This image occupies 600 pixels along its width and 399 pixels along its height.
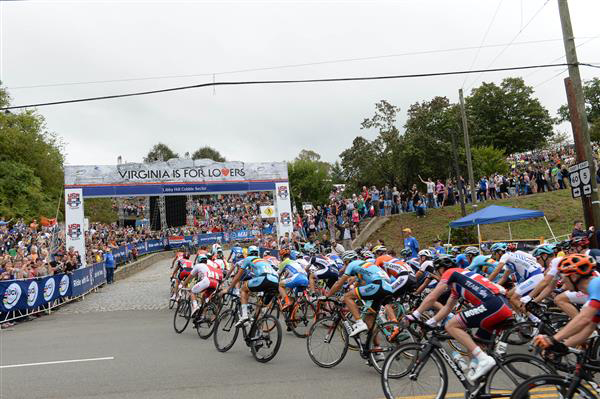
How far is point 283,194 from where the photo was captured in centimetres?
2542

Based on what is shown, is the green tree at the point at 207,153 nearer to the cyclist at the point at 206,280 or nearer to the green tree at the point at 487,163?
the green tree at the point at 487,163

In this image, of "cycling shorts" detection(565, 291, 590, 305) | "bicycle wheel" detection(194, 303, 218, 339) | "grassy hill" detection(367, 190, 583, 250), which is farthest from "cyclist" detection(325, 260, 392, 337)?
"grassy hill" detection(367, 190, 583, 250)

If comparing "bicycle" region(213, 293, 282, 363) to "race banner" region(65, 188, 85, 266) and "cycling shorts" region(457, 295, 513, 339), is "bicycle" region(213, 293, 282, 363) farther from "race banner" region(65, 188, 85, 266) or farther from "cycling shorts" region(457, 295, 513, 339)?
"race banner" region(65, 188, 85, 266)

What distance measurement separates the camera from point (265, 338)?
7.89 metres

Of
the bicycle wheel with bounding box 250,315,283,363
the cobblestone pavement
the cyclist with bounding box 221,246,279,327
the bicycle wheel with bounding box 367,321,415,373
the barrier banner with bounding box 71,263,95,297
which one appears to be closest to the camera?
the bicycle wheel with bounding box 367,321,415,373

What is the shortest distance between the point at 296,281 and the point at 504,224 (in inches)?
735

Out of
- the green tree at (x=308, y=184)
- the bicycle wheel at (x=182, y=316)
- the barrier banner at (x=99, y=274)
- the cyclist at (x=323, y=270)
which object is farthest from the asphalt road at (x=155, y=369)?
the green tree at (x=308, y=184)

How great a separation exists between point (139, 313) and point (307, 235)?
49.0ft

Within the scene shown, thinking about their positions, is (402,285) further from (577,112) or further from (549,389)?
(577,112)

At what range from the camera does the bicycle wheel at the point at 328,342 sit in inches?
290

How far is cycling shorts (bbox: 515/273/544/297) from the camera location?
7.59m

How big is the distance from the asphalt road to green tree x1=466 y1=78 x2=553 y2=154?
5316 cm

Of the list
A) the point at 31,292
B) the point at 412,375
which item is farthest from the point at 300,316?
the point at 31,292

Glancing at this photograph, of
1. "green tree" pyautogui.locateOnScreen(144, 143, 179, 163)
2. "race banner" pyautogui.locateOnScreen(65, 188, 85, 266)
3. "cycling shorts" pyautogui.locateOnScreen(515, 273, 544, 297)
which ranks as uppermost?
"green tree" pyautogui.locateOnScreen(144, 143, 179, 163)
